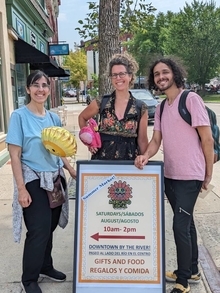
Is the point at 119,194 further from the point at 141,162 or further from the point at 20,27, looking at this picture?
the point at 20,27

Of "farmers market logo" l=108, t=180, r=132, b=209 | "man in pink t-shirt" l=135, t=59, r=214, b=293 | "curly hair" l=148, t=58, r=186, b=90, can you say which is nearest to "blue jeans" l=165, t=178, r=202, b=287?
"man in pink t-shirt" l=135, t=59, r=214, b=293

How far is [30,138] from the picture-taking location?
2.52m

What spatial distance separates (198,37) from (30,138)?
4053 cm

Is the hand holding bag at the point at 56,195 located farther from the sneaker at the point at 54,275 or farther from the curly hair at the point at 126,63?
the curly hair at the point at 126,63

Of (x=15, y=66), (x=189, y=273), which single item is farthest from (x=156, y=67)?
(x=15, y=66)

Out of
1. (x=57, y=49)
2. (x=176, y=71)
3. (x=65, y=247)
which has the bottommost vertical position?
(x=65, y=247)

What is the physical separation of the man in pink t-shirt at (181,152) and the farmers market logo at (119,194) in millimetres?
203

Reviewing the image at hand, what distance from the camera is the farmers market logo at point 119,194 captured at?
2568 millimetres

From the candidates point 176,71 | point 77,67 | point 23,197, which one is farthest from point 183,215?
point 77,67

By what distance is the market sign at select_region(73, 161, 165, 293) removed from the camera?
2.57 m

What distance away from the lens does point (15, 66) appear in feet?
31.6

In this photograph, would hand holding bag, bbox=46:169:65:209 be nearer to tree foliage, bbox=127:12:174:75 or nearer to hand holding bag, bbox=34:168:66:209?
hand holding bag, bbox=34:168:66:209

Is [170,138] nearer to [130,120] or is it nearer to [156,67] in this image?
[130,120]

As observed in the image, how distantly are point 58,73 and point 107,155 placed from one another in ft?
39.0
